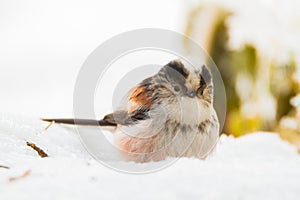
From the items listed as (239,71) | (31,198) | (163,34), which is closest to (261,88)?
(239,71)

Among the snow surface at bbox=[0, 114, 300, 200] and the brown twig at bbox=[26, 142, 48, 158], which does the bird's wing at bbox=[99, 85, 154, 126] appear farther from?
the snow surface at bbox=[0, 114, 300, 200]

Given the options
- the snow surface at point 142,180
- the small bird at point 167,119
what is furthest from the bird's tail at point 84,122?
the snow surface at point 142,180

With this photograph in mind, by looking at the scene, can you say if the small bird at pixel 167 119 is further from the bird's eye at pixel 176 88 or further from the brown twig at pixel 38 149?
the brown twig at pixel 38 149

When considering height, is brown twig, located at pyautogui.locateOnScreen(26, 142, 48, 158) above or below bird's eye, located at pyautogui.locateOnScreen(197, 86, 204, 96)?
above

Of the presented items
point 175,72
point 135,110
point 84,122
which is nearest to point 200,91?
point 175,72

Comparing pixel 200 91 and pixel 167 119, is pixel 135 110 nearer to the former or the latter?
pixel 167 119

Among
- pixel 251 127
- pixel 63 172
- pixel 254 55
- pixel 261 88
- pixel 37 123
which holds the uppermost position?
pixel 63 172

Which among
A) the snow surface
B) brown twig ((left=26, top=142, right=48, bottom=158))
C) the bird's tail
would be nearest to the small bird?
the bird's tail

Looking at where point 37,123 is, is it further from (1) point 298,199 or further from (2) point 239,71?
(2) point 239,71
